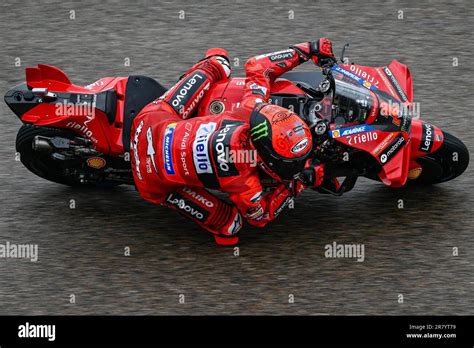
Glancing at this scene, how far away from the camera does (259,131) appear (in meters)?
8.33

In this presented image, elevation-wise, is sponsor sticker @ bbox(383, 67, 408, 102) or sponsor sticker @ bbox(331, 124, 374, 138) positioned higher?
sponsor sticker @ bbox(383, 67, 408, 102)

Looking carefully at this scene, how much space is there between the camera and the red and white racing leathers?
855 centimetres

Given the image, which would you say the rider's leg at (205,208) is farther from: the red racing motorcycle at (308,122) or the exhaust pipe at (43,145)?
the exhaust pipe at (43,145)

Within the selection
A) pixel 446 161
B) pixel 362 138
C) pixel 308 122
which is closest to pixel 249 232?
pixel 308 122

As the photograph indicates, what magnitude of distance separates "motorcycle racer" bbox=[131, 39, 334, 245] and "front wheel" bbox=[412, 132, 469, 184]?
4.38 ft

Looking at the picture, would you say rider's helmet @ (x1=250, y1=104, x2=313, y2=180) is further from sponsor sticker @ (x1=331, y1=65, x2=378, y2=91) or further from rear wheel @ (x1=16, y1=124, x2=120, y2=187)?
rear wheel @ (x1=16, y1=124, x2=120, y2=187)

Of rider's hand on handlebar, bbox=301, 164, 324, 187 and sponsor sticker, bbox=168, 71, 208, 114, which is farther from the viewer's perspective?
sponsor sticker, bbox=168, 71, 208, 114

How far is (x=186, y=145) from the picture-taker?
28.2ft

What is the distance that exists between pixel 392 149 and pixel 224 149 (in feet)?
4.84

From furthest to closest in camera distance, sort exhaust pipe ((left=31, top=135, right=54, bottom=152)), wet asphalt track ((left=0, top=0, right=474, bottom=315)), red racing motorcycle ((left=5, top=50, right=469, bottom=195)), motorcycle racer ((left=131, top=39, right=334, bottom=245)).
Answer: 1. exhaust pipe ((left=31, top=135, right=54, bottom=152))
2. wet asphalt track ((left=0, top=0, right=474, bottom=315))
3. red racing motorcycle ((left=5, top=50, right=469, bottom=195))
4. motorcycle racer ((left=131, top=39, right=334, bottom=245))

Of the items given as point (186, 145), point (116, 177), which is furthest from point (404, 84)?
point (116, 177)

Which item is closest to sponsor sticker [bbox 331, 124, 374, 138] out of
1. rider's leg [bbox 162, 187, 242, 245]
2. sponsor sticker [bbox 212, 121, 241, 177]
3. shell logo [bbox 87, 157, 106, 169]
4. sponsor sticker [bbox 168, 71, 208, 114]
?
sponsor sticker [bbox 212, 121, 241, 177]

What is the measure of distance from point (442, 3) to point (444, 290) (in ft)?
15.1

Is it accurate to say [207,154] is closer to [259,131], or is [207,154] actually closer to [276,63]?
[259,131]
